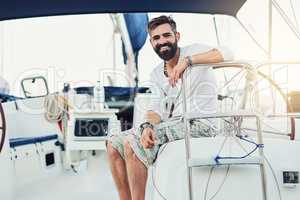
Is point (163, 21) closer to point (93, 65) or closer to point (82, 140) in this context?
point (82, 140)

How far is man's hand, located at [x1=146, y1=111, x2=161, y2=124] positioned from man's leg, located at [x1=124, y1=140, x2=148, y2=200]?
0.19 metres

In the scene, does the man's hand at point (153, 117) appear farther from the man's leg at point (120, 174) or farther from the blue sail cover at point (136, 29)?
the blue sail cover at point (136, 29)

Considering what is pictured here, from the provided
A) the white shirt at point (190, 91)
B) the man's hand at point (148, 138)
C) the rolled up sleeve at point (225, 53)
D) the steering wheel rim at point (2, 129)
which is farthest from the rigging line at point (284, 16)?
the steering wheel rim at point (2, 129)

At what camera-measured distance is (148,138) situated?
5.28 feet

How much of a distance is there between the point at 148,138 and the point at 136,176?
18cm

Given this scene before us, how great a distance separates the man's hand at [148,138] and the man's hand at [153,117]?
0.50 ft

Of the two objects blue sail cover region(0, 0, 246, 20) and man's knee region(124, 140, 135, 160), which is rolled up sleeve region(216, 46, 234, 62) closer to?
man's knee region(124, 140, 135, 160)

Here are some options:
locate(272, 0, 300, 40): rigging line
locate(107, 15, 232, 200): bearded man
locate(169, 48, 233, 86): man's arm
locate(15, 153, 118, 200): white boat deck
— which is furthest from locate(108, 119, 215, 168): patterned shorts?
locate(272, 0, 300, 40): rigging line

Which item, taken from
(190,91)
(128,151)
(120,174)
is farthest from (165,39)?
(120,174)

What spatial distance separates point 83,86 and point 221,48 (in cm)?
266

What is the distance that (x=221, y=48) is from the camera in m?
1.56

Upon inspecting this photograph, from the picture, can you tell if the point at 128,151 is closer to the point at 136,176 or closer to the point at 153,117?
the point at 136,176

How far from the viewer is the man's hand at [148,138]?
1.60 metres

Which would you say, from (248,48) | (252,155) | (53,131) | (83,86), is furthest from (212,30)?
(252,155)
